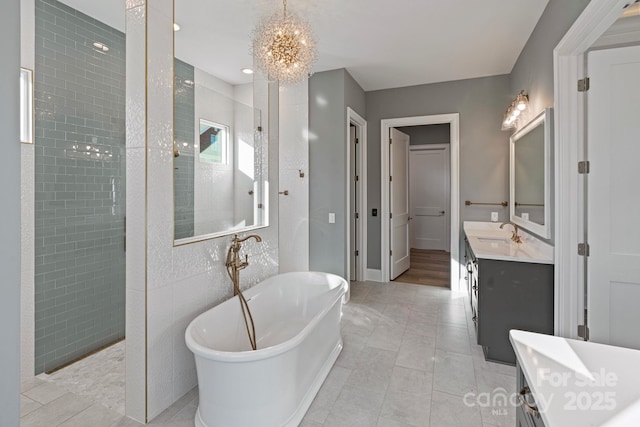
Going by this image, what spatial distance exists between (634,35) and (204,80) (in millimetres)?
3028

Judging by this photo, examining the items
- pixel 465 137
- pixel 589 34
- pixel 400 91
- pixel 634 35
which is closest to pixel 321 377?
pixel 589 34

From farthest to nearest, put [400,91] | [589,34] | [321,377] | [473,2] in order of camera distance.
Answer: [400,91], [473,2], [321,377], [589,34]

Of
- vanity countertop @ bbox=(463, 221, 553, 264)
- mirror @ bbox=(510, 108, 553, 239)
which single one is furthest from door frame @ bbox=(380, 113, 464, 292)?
mirror @ bbox=(510, 108, 553, 239)

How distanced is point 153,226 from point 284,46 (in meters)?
1.59

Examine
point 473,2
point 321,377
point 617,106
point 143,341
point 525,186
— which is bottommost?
point 321,377

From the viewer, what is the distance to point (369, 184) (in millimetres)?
4629

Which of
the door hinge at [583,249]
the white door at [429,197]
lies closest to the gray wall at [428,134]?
the white door at [429,197]

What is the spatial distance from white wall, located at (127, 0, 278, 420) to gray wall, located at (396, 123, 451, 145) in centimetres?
557

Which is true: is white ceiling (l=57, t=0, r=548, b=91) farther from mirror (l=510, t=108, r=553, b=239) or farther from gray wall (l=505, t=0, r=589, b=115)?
mirror (l=510, t=108, r=553, b=239)

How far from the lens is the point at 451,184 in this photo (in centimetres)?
423

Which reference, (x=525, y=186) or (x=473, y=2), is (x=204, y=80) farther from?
(x=525, y=186)

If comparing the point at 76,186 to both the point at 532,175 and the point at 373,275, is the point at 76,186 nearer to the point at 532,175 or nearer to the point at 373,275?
the point at 373,275

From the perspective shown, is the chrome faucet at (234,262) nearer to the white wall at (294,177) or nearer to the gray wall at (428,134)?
the white wall at (294,177)

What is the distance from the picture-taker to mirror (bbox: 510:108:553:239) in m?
2.37
